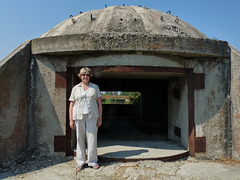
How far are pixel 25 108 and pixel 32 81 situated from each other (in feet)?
1.62

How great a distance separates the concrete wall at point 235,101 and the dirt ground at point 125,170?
0.29 metres

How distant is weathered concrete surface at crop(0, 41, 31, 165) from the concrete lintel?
45 cm

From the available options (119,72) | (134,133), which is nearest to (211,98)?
(119,72)

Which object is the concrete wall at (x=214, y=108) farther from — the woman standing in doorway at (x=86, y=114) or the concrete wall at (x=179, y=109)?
the woman standing in doorway at (x=86, y=114)

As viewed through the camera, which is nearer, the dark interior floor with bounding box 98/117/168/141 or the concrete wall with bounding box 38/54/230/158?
the concrete wall with bounding box 38/54/230/158

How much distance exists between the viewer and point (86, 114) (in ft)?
9.46

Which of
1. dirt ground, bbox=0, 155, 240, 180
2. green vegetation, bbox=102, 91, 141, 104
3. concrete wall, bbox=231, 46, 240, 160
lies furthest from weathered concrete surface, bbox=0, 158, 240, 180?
green vegetation, bbox=102, 91, 141, 104

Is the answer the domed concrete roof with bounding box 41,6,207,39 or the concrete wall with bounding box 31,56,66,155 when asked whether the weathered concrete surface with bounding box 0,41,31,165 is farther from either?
the domed concrete roof with bounding box 41,6,207,39

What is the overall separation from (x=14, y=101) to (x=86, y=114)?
4.27 ft

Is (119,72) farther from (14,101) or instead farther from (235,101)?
(235,101)

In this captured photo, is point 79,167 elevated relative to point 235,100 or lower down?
lower down

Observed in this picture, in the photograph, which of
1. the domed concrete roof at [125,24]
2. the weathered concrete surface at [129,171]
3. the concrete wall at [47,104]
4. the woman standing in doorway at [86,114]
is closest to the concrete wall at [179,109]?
the weathered concrete surface at [129,171]

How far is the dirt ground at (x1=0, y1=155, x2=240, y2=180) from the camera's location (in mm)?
2779

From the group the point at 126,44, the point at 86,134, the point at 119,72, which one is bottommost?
the point at 86,134
